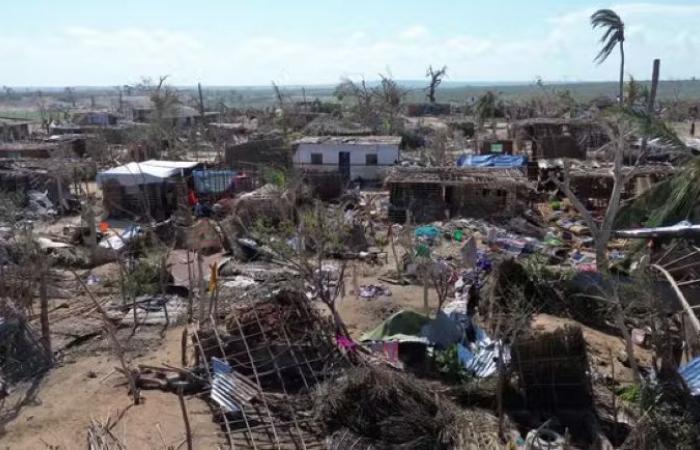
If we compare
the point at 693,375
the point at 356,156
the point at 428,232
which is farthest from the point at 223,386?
the point at 356,156

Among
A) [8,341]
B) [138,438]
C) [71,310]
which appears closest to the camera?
[138,438]

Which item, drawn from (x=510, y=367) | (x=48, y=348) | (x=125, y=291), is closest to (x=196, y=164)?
(x=125, y=291)

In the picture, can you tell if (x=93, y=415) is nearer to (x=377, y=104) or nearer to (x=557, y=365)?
(x=557, y=365)

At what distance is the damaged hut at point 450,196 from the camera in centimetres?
2247

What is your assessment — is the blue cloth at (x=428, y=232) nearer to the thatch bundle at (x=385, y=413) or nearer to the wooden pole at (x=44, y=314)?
the thatch bundle at (x=385, y=413)

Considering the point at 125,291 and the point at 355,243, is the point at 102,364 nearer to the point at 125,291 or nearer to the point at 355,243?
the point at 125,291

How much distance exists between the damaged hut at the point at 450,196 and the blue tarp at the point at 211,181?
6229 millimetres

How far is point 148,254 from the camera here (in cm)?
1716

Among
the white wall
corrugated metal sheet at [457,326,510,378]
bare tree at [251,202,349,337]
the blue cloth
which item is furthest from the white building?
corrugated metal sheet at [457,326,510,378]

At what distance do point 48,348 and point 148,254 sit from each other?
5.15m

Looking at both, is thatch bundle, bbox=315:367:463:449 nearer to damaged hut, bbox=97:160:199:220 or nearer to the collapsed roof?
the collapsed roof

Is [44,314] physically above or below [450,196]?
below

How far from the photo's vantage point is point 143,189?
23172 mm

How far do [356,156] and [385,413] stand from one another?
66.8 ft
